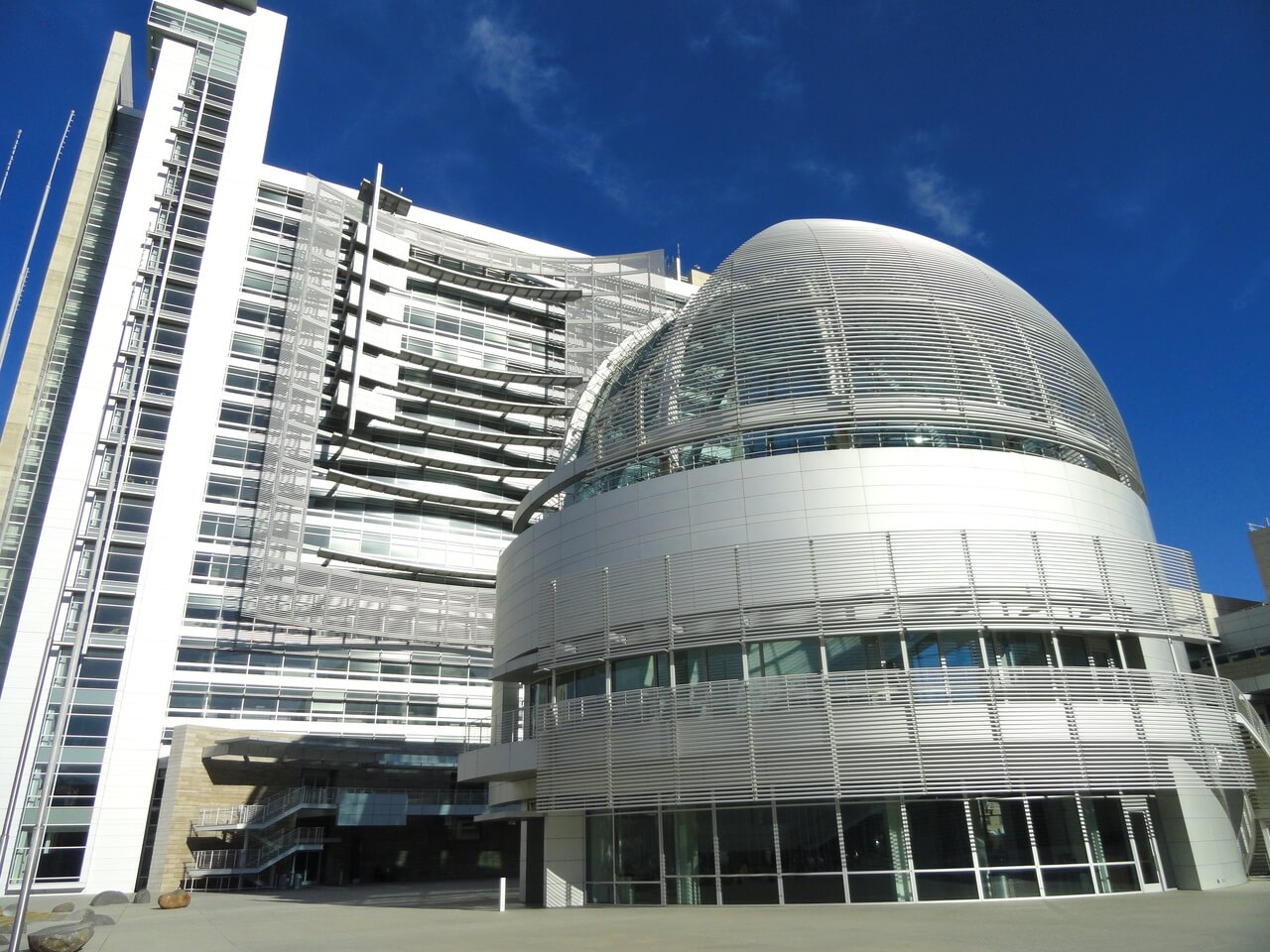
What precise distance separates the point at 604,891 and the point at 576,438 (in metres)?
17.0

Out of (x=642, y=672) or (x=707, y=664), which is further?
(x=642, y=672)

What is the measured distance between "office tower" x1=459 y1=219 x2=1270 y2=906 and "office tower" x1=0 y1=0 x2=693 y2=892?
23.5 metres

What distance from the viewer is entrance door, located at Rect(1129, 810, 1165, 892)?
2250 centimetres

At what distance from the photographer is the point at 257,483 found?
2248 inches

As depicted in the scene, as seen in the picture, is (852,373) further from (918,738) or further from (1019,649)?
(918,738)

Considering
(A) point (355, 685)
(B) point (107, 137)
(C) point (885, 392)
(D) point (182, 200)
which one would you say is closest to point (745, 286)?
(C) point (885, 392)

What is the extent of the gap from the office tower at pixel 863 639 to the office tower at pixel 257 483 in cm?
2347

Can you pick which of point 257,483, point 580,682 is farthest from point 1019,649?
point 257,483

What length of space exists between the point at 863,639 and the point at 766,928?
8.42 metres

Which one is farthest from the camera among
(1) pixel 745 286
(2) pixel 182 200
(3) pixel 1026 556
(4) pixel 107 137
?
(4) pixel 107 137

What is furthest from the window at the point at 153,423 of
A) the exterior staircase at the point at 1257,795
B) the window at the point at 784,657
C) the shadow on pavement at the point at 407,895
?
the exterior staircase at the point at 1257,795

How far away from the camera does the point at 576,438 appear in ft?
117

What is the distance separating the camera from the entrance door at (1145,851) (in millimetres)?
22500

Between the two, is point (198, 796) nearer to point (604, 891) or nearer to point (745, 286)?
point (604, 891)
